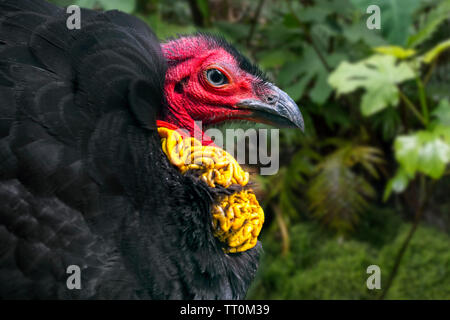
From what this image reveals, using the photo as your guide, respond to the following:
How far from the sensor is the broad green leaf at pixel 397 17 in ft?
10.6

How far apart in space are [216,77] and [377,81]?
5.60 feet

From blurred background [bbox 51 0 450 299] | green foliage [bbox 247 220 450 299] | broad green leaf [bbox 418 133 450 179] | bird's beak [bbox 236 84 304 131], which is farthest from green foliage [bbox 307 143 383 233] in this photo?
bird's beak [bbox 236 84 304 131]

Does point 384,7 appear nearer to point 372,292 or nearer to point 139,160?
point 372,292

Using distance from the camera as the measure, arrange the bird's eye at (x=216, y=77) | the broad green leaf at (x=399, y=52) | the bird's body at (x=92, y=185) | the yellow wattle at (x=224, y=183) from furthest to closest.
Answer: the broad green leaf at (x=399, y=52), the bird's eye at (x=216, y=77), the yellow wattle at (x=224, y=183), the bird's body at (x=92, y=185)

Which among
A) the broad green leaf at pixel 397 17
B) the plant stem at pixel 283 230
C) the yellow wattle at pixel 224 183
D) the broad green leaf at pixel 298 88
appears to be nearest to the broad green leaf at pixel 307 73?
the broad green leaf at pixel 298 88

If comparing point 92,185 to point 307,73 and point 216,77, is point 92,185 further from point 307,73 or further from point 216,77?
point 307,73

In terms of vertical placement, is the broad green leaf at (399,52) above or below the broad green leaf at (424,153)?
above

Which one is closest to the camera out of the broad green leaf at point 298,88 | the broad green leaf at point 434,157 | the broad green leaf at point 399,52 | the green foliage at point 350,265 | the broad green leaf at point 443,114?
the broad green leaf at point 434,157

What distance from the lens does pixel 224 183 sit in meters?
1.72

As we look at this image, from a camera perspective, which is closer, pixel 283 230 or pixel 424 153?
pixel 424 153

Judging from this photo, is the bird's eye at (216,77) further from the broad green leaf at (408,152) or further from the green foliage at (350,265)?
the green foliage at (350,265)

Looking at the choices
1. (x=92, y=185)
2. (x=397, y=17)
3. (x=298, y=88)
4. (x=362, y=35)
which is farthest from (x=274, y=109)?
(x=362, y=35)

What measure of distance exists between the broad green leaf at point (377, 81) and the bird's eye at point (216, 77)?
5.08 feet
